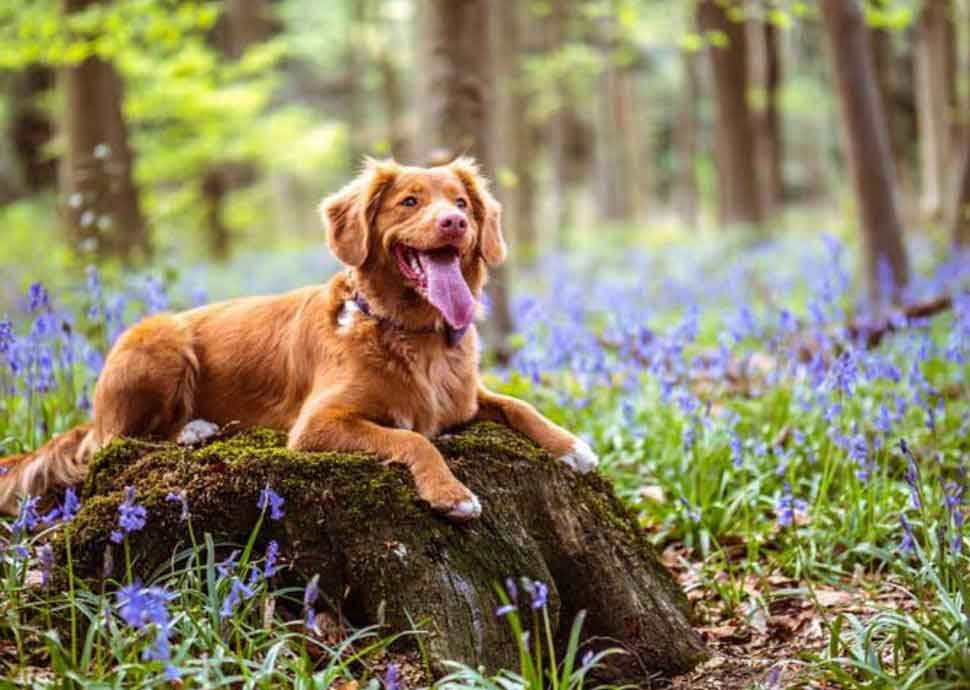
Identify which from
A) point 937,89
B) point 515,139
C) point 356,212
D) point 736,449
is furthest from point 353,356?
point 937,89

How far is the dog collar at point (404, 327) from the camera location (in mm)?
3949

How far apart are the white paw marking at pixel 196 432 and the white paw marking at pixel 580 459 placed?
59.6 inches

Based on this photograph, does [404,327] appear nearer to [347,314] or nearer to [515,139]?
[347,314]

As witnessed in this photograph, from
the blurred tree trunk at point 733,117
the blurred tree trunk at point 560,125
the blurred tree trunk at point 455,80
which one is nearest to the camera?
the blurred tree trunk at point 455,80

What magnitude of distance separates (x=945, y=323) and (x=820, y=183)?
3260 cm

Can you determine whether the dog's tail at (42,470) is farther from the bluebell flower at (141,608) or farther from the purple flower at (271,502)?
the bluebell flower at (141,608)

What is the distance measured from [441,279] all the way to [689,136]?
22.8 metres

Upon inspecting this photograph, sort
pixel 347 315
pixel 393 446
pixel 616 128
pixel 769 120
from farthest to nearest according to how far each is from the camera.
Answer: pixel 616 128 → pixel 769 120 → pixel 347 315 → pixel 393 446

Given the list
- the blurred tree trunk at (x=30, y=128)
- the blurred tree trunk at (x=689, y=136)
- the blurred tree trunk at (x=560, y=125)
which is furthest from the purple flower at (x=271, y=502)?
the blurred tree trunk at (x=689, y=136)

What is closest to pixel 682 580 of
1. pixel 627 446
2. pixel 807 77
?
pixel 627 446

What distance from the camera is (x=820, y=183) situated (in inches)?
1489

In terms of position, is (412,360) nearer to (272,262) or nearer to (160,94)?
(160,94)

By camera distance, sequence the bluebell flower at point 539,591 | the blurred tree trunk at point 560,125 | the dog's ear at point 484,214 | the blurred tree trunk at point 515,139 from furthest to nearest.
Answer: the blurred tree trunk at point 560,125 → the blurred tree trunk at point 515,139 → the dog's ear at point 484,214 → the bluebell flower at point 539,591

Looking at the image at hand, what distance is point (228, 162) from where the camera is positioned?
19562 mm
